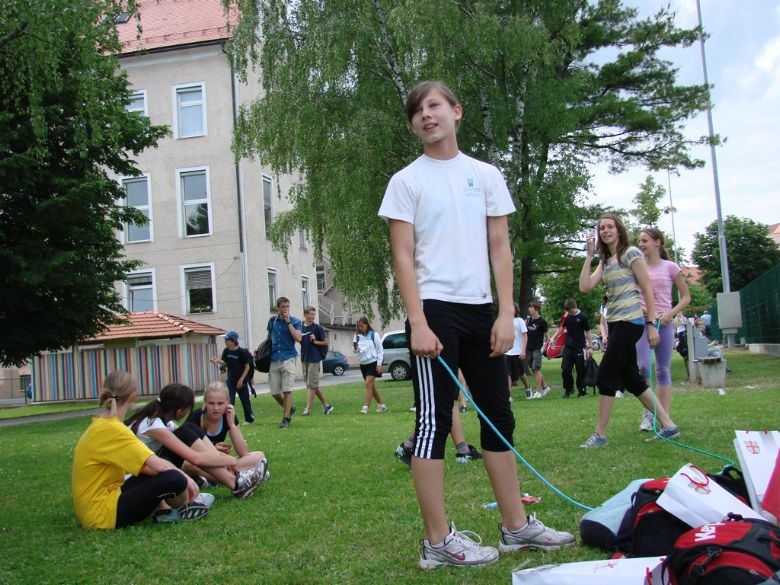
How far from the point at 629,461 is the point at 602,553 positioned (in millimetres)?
2421

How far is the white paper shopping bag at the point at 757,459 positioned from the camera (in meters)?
3.21

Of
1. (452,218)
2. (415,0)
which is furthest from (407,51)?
(452,218)

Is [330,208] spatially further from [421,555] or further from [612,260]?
[421,555]

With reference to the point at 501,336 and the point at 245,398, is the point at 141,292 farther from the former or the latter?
the point at 501,336

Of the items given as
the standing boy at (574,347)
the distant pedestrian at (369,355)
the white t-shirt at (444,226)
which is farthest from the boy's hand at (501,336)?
the standing boy at (574,347)

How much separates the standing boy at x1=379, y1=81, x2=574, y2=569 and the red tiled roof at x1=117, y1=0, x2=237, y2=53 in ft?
95.1

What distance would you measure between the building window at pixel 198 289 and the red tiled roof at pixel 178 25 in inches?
374

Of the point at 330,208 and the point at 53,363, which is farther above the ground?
the point at 330,208

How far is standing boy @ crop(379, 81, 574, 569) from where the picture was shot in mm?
3322

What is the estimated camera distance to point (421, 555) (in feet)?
11.1

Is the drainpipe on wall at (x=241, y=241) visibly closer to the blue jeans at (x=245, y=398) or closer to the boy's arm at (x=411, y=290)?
the blue jeans at (x=245, y=398)

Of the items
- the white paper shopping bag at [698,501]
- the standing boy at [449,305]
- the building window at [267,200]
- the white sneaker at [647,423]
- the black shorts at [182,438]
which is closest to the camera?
the white paper shopping bag at [698,501]

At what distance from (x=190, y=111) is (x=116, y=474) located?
28677 mm

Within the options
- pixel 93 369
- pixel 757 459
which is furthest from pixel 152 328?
pixel 757 459
